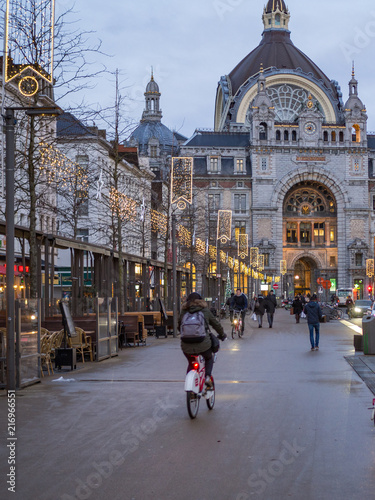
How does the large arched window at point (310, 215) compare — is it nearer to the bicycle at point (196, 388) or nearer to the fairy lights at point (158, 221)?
the fairy lights at point (158, 221)

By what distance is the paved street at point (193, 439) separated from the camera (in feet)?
23.7

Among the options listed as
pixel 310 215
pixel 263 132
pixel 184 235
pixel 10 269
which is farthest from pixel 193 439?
pixel 310 215

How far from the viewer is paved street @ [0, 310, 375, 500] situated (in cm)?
723

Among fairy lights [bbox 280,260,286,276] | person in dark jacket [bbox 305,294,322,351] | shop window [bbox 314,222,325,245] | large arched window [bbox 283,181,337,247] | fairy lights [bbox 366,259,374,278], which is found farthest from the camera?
shop window [bbox 314,222,325,245]

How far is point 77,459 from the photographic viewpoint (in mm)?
8367

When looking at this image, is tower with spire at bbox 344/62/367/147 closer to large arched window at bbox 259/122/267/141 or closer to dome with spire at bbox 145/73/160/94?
large arched window at bbox 259/122/267/141

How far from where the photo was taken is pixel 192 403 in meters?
11.0

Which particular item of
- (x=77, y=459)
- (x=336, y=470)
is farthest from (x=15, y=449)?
(x=336, y=470)

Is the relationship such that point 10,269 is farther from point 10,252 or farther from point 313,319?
point 313,319

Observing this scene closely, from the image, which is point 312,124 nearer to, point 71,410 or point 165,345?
point 165,345

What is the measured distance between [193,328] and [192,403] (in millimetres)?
1128

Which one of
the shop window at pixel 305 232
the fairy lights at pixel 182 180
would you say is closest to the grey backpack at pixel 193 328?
the fairy lights at pixel 182 180

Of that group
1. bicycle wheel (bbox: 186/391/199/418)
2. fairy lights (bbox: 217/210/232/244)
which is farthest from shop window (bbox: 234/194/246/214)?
bicycle wheel (bbox: 186/391/199/418)

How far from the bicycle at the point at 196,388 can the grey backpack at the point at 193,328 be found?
26 cm
